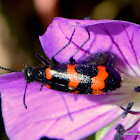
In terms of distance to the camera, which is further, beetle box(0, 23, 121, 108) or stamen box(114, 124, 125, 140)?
stamen box(114, 124, 125, 140)

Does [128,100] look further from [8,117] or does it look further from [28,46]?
[28,46]

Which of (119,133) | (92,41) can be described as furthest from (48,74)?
(119,133)

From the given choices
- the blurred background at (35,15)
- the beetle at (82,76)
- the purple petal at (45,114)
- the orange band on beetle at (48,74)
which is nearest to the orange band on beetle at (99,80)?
the beetle at (82,76)

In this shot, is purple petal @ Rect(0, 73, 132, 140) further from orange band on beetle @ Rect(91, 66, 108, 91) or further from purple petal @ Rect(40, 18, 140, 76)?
orange band on beetle @ Rect(91, 66, 108, 91)

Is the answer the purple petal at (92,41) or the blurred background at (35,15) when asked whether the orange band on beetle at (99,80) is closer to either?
the purple petal at (92,41)

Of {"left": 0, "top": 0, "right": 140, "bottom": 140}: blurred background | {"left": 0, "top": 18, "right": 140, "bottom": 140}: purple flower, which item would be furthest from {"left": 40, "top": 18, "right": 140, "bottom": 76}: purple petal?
{"left": 0, "top": 0, "right": 140, "bottom": 140}: blurred background

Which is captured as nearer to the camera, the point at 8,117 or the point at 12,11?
the point at 8,117

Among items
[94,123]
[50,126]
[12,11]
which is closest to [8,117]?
[50,126]

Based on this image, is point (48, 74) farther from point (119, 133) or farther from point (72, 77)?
point (119, 133)
